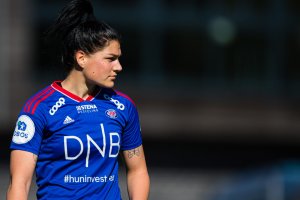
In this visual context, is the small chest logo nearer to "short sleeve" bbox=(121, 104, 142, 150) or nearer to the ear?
"short sleeve" bbox=(121, 104, 142, 150)

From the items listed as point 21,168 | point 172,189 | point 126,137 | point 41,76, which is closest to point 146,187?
point 126,137

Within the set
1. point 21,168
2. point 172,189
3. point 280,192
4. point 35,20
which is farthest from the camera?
point 35,20

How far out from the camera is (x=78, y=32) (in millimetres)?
5211

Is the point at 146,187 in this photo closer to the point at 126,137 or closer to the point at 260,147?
the point at 126,137

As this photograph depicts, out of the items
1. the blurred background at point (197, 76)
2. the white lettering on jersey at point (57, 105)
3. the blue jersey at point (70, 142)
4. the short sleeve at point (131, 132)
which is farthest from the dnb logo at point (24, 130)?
the blurred background at point (197, 76)

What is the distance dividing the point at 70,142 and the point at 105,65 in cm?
52

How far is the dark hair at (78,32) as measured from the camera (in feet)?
17.0

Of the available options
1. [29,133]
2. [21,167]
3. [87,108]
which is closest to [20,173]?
[21,167]

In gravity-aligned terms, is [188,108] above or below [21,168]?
below

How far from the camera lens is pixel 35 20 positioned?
54.4 feet

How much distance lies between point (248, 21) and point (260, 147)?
8.58 ft

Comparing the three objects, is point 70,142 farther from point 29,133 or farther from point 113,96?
point 113,96

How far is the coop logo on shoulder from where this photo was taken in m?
5.17

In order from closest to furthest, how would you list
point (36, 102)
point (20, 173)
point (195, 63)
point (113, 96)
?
1. point (20, 173)
2. point (36, 102)
3. point (113, 96)
4. point (195, 63)
